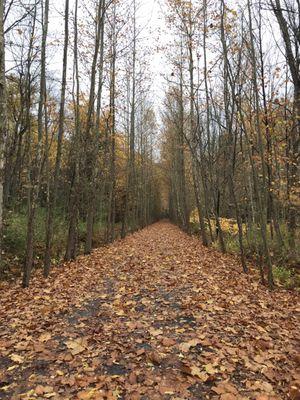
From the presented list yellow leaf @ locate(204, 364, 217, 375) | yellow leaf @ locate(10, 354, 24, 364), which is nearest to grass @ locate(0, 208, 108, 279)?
yellow leaf @ locate(10, 354, 24, 364)

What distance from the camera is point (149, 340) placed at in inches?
175

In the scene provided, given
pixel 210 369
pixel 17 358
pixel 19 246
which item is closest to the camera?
pixel 210 369

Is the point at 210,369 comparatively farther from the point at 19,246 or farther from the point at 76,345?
the point at 19,246

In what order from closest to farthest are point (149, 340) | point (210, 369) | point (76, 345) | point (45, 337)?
point (210, 369)
point (76, 345)
point (149, 340)
point (45, 337)

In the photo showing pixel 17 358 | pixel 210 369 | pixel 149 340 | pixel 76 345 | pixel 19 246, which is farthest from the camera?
pixel 19 246

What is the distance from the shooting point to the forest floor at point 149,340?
3393 millimetres

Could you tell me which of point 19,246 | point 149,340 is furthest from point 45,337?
point 19,246

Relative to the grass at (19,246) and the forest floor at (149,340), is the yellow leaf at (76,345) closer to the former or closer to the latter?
the forest floor at (149,340)

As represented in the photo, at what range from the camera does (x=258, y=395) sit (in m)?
3.23

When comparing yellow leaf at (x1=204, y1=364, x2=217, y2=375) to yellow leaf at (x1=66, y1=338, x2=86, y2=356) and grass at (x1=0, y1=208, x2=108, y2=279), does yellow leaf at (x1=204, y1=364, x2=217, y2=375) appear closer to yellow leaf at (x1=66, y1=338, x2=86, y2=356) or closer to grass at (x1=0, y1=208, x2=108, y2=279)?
yellow leaf at (x1=66, y1=338, x2=86, y2=356)

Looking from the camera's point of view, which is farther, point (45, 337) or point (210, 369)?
point (45, 337)

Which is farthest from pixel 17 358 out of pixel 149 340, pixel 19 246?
pixel 19 246

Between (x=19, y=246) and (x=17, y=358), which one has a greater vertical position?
(x=19, y=246)

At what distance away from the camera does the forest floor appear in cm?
339
